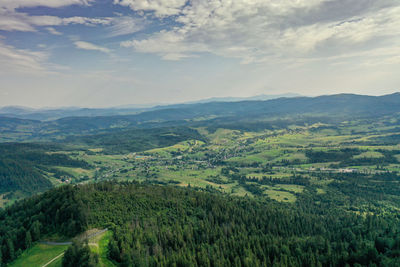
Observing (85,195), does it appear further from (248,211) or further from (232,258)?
(248,211)

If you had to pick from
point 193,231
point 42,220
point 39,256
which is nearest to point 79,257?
point 39,256

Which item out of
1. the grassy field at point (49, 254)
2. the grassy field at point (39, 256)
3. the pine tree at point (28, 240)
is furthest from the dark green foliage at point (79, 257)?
the pine tree at point (28, 240)

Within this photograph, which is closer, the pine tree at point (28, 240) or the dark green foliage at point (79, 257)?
the dark green foliage at point (79, 257)

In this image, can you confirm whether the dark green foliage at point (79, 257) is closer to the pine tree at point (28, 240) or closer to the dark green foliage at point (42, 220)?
the dark green foliage at point (42, 220)

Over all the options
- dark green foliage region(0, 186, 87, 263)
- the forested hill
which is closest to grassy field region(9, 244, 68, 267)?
dark green foliage region(0, 186, 87, 263)

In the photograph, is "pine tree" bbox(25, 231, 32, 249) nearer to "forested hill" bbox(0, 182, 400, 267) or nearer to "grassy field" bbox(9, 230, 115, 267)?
"forested hill" bbox(0, 182, 400, 267)

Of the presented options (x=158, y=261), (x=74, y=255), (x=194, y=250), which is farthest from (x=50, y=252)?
(x=194, y=250)
